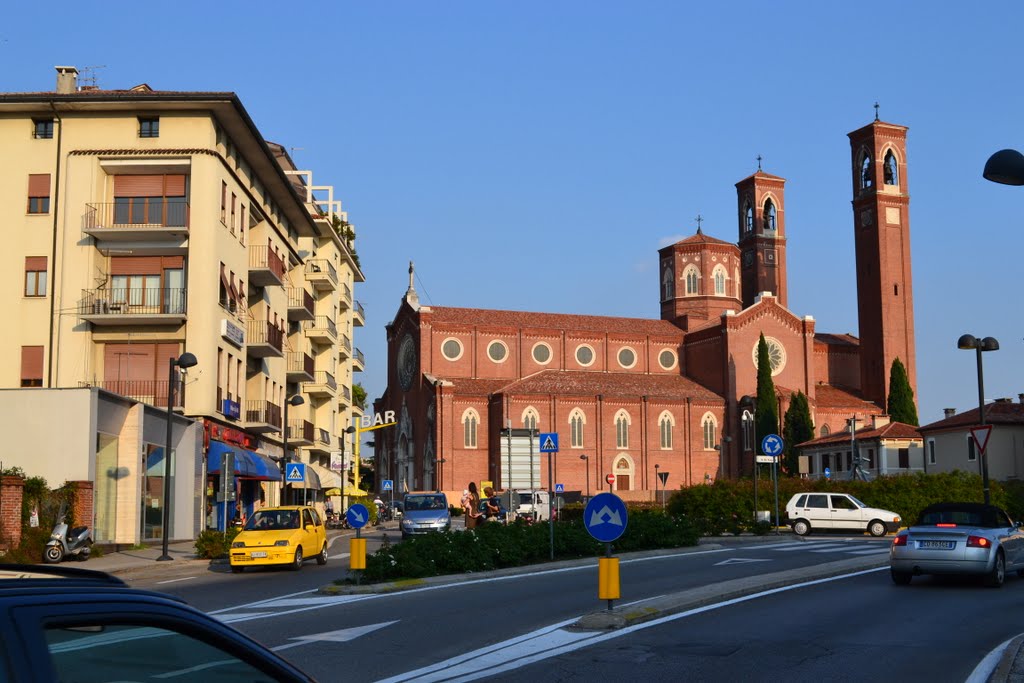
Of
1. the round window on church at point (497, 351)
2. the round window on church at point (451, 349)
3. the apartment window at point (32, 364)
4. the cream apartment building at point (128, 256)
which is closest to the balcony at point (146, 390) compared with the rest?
the cream apartment building at point (128, 256)

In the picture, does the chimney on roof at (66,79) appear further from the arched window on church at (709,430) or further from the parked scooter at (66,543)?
the arched window on church at (709,430)

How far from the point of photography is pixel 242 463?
42594 mm

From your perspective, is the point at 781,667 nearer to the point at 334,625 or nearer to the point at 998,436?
the point at 334,625

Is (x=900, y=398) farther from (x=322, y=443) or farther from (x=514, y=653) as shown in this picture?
(x=514, y=653)

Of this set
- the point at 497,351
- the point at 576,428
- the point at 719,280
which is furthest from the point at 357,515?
the point at 719,280

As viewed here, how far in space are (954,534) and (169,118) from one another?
31.3 metres

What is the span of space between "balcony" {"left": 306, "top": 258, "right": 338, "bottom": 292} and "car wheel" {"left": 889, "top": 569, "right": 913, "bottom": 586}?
4795cm

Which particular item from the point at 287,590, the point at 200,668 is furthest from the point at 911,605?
the point at 200,668

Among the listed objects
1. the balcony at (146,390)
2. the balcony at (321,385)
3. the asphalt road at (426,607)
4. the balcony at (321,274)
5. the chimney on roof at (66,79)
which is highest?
the chimney on roof at (66,79)

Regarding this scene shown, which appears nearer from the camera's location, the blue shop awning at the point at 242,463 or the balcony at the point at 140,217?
the balcony at the point at 140,217

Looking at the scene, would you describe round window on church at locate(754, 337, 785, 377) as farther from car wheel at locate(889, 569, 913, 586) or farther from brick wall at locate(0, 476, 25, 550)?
car wheel at locate(889, 569, 913, 586)

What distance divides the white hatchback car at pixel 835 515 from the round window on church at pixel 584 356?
171 ft

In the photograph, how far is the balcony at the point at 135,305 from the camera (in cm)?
3919

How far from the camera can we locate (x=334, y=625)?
14.5 meters
